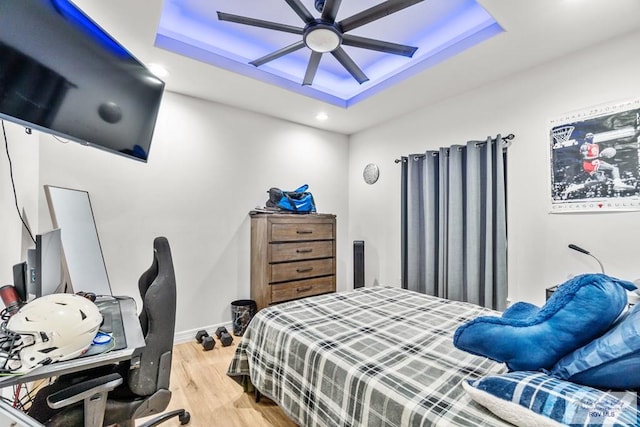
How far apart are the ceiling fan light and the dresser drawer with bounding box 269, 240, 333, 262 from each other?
1.87 metres

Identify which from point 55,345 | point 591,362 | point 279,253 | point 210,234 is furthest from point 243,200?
point 591,362

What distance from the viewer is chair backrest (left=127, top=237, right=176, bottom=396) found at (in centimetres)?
127

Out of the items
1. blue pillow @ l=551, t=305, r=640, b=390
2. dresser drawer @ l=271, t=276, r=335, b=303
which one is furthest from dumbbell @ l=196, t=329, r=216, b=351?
blue pillow @ l=551, t=305, r=640, b=390

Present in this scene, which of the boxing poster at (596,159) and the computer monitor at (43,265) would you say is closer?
the computer monitor at (43,265)

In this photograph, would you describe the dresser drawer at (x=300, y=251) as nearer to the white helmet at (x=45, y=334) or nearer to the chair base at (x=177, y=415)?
the chair base at (x=177, y=415)

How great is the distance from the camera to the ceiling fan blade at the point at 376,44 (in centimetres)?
201

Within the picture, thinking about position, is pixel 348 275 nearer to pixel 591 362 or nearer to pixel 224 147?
pixel 224 147

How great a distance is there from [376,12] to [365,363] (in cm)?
193

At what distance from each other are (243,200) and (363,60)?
1.91 meters

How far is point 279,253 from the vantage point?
311 cm

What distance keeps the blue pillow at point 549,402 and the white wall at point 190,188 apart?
272 cm

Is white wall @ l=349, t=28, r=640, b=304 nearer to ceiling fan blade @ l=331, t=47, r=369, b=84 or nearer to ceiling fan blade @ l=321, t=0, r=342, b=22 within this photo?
ceiling fan blade @ l=331, t=47, r=369, b=84

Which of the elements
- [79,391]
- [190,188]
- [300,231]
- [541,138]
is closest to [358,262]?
[300,231]

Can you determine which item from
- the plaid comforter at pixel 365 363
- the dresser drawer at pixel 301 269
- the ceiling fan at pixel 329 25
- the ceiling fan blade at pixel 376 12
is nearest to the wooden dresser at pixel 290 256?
the dresser drawer at pixel 301 269
